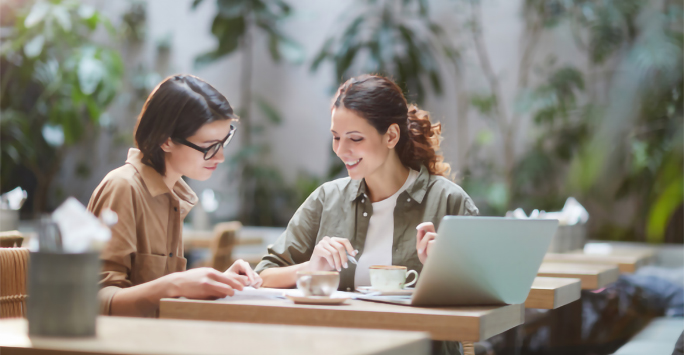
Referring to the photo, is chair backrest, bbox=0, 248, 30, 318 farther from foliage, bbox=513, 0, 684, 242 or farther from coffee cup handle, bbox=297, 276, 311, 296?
foliage, bbox=513, 0, 684, 242

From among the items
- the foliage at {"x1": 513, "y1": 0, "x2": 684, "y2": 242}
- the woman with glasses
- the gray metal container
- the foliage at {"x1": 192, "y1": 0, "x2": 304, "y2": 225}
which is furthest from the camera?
the foliage at {"x1": 192, "y1": 0, "x2": 304, "y2": 225}

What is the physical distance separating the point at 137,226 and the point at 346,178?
0.75 meters

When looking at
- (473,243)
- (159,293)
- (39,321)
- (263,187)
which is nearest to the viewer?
(39,321)

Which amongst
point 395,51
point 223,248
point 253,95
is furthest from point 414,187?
point 253,95

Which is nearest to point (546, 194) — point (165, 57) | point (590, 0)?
point (590, 0)

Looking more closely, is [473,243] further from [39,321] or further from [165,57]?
[165,57]

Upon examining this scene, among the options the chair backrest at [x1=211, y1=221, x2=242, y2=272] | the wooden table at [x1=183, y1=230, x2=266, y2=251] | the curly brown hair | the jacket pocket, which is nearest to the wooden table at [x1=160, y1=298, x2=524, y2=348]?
the jacket pocket

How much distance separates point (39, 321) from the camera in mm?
986

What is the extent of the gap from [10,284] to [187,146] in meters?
0.54

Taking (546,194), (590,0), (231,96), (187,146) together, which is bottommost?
(546,194)

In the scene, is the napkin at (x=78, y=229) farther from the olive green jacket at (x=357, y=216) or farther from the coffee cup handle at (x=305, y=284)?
the olive green jacket at (x=357, y=216)

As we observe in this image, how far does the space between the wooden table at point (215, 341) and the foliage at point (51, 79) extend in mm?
6064

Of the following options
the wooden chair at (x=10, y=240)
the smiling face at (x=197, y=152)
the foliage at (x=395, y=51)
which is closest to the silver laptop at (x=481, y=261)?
the smiling face at (x=197, y=152)

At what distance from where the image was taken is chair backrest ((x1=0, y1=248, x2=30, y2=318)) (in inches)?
63.5
